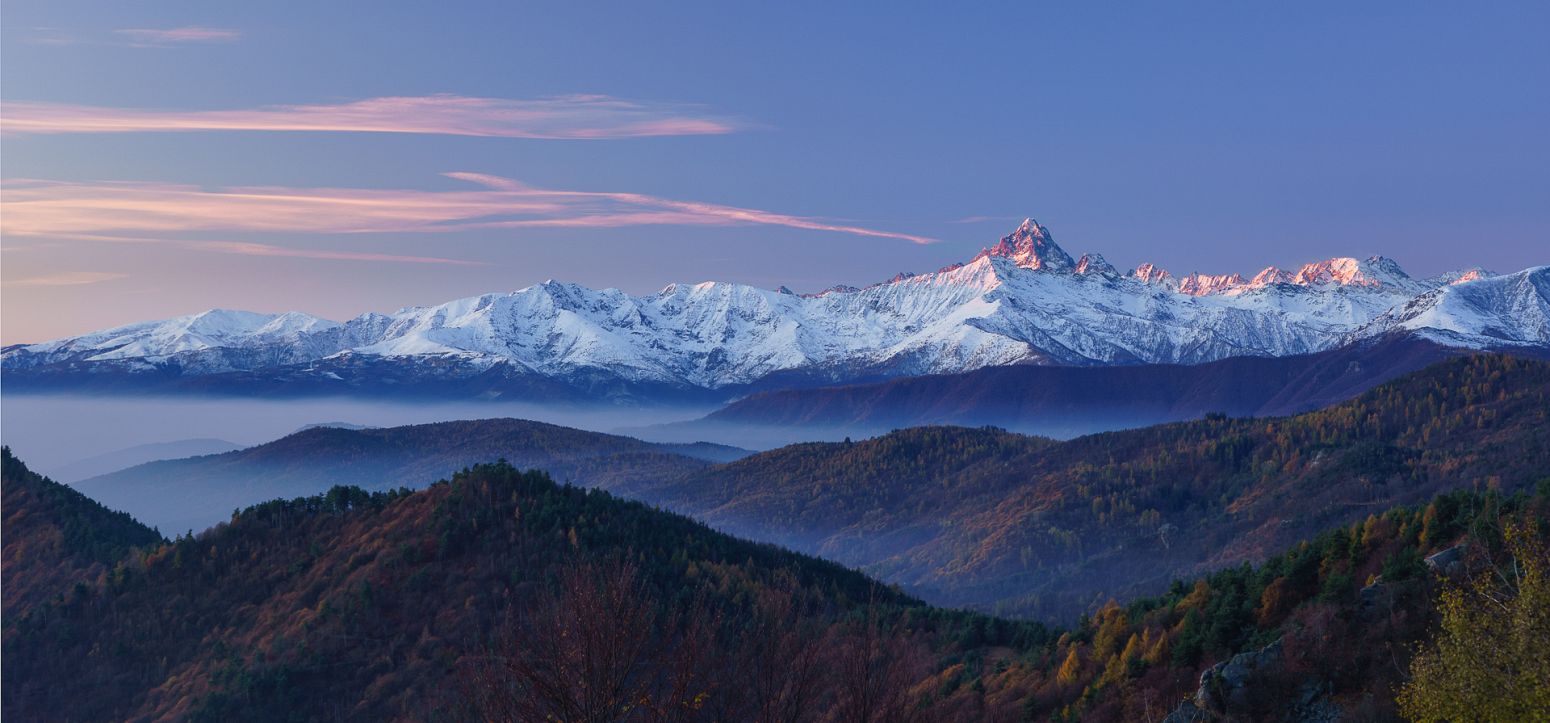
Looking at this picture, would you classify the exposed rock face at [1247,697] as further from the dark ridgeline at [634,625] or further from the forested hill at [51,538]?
the forested hill at [51,538]

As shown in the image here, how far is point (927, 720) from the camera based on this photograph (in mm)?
52688

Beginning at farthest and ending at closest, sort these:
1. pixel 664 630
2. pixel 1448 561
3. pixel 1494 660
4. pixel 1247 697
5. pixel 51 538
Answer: pixel 51 538 → pixel 664 630 → pixel 1448 561 → pixel 1247 697 → pixel 1494 660

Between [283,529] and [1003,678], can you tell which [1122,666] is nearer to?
[1003,678]

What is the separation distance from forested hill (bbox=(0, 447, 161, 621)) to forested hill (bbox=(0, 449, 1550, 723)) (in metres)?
14.9

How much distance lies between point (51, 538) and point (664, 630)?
15261 centimetres

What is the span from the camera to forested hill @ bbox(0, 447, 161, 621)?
167625 mm

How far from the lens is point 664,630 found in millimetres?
72188

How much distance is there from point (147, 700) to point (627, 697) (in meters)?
110

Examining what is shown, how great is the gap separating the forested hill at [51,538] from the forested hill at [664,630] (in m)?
14.9

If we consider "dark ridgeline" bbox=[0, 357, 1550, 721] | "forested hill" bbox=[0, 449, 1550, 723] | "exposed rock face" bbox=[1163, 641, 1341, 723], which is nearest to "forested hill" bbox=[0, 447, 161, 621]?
"dark ridgeline" bbox=[0, 357, 1550, 721]

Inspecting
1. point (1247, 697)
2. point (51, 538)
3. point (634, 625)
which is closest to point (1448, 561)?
point (1247, 697)

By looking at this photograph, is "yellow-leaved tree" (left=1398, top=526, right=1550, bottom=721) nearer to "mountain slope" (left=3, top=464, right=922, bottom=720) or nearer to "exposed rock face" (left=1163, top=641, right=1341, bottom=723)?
"exposed rock face" (left=1163, top=641, right=1341, bottom=723)

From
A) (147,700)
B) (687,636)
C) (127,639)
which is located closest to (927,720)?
(687,636)

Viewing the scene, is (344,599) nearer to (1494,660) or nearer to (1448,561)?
(1448,561)
